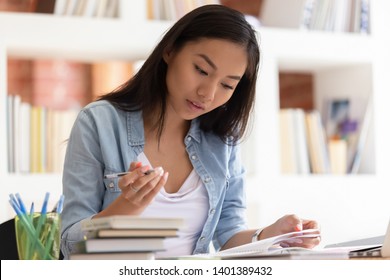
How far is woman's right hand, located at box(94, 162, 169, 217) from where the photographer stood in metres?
1.27

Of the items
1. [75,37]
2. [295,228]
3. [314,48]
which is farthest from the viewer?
[314,48]

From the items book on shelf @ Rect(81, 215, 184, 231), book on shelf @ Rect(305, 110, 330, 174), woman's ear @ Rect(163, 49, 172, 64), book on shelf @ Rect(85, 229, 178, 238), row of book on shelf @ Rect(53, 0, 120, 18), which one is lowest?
book on shelf @ Rect(85, 229, 178, 238)

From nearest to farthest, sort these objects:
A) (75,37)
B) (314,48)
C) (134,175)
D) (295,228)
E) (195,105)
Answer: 1. (134,175)
2. (295,228)
3. (195,105)
4. (75,37)
5. (314,48)

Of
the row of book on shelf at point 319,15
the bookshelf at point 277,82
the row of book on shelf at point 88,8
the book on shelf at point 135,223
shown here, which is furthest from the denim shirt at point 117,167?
the row of book on shelf at point 319,15

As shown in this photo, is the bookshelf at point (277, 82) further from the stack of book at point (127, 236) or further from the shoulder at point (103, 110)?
the stack of book at point (127, 236)

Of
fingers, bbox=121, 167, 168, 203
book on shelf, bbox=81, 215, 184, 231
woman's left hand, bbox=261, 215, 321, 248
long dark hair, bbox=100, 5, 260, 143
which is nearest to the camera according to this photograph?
book on shelf, bbox=81, 215, 184, 231

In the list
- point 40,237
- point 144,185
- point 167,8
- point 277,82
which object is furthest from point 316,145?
point 40,237

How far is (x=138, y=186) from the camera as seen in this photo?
Answer: 50.4 inches

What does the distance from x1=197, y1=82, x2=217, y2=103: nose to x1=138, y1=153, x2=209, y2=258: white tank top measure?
0.69 ft

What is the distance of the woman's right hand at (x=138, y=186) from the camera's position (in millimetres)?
1267

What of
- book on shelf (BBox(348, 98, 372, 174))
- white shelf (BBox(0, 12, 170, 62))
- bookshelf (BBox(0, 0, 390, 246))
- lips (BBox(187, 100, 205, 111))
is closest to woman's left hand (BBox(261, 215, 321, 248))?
lips (BBox(187, 100, 205, 111))

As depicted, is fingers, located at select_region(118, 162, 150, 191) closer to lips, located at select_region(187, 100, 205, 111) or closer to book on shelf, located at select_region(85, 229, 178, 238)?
book on shelf, located at select_region(85, 229, 178, 238)

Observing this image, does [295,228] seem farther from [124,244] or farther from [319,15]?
[319,15]

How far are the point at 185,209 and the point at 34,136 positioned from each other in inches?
52.0
